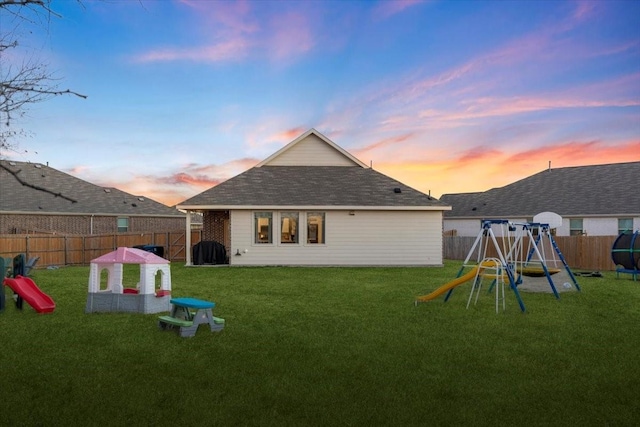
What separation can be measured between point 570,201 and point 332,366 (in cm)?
3396

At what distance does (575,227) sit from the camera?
116 ft

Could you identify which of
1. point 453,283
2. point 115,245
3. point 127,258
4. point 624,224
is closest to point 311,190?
point 115,245

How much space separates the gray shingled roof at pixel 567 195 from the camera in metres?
34.5

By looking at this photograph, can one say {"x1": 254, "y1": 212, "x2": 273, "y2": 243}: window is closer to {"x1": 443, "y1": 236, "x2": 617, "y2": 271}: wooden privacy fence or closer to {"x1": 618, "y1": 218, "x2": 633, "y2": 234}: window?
{"x1": 443, "y1": 236, "x2": 617, "y2": 271}: wooden privacy fence

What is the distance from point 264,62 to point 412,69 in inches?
228

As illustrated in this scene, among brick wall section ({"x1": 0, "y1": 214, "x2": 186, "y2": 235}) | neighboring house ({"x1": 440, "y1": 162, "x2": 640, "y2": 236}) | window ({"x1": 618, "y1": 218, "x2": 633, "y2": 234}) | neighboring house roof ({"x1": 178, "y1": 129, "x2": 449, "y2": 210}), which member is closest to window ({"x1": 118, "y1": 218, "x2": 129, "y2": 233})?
brick wall section ({"x1": 0, "y1": 214, "x2": 186, "y2": 235})

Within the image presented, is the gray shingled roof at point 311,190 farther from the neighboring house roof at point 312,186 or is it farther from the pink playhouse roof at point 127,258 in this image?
the pink playhouse roof at point 127,258

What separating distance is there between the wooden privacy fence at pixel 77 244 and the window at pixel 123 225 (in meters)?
8.02

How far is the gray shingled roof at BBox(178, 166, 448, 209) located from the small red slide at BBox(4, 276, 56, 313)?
43.1 feet

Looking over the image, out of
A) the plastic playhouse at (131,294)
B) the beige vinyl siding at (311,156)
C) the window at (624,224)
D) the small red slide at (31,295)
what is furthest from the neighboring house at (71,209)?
the window at (624,224)

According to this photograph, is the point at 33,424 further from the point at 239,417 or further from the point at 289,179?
the point at 289,179

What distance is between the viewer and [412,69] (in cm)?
2031

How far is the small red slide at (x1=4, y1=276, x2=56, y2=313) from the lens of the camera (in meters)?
11.3

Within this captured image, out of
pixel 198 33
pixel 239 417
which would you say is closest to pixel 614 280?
pixel 198 33
